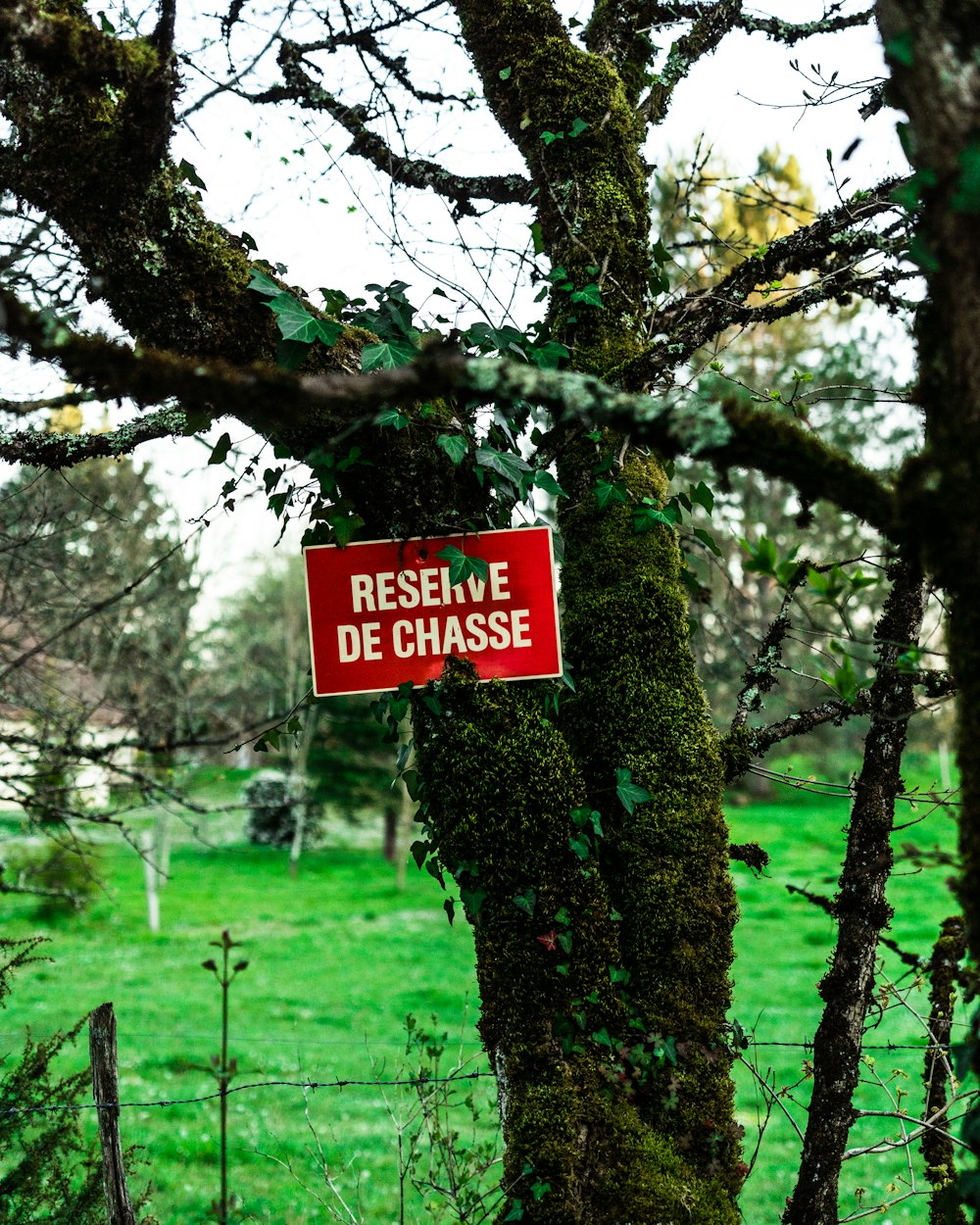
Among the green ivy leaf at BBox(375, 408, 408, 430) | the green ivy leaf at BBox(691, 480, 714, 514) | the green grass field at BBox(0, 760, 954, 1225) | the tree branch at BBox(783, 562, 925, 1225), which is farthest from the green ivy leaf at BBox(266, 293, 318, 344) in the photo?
the green grass field at BBox(0, 760, 954, 1225)

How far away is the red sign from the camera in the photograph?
303cm

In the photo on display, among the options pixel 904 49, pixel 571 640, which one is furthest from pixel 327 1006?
pixel 904 49

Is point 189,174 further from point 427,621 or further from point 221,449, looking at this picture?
point 427,621

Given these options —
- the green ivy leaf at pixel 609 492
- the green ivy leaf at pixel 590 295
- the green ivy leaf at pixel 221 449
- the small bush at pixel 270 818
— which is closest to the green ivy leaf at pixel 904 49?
the green ivy leaf at pixel 609 492

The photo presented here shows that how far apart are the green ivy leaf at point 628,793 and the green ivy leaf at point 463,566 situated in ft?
2.44

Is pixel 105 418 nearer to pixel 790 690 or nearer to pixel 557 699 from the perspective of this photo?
pixel 557 699

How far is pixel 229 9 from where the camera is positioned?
3773mm

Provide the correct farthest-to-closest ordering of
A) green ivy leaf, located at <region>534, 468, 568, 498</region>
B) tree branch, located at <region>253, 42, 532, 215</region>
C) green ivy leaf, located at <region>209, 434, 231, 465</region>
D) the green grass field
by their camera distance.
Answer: the green grass field → tree branch, located at <region>253, 42, 532, 215</region> → green ivy leaf, located at <region>209, 434, 231, 465</region> → green ivy leaf, located at <region>534, 468, 568, 498</region>

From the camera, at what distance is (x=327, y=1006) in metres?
11.5

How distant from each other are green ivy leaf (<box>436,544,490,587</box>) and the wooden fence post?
→ 188cm

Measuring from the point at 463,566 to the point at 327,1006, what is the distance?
392 inches

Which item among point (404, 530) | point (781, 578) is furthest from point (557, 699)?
point (781, 578)

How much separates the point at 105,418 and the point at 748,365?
12434mm

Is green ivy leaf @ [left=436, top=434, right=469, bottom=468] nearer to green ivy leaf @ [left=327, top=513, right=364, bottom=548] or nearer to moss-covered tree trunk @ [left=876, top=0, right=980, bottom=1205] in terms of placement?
green ivy leaf @ [left=327, top=513, right=364, bottom=548]
